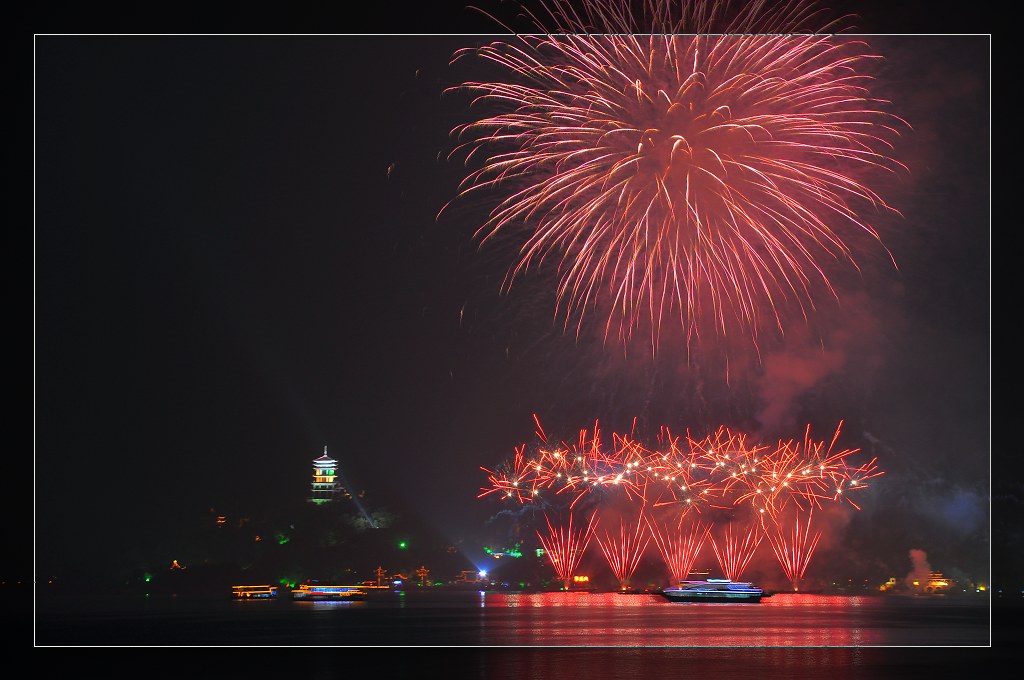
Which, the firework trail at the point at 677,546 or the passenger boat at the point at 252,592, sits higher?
the firework trail at the point at 677,546

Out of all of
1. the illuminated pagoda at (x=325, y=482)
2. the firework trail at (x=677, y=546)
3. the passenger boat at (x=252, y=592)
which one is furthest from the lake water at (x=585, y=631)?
the illuminated pagoda at (x=325, y=482)

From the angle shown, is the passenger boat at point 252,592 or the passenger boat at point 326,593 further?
the passenger boat at point 252,592

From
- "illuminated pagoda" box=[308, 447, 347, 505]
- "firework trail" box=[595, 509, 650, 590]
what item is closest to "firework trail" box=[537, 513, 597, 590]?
"firework trail" box=[595, 509, 650, 590]

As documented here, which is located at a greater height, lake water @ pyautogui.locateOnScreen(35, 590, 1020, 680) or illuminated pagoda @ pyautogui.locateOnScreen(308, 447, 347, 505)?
illuminated pagoda @ pyautogui.locateOnScreen(308, 447, 347, 505)

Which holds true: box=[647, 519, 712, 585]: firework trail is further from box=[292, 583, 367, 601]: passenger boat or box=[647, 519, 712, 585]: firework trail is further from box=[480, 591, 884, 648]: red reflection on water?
box=[292, 583, 367, 601]: passenger boat

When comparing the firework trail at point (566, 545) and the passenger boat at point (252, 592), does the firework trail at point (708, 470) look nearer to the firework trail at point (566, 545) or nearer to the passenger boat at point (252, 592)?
the firework trail at point (566, 545)

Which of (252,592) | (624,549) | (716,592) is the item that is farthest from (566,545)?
(252,592)
